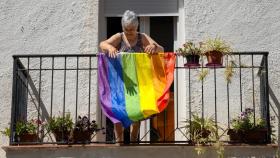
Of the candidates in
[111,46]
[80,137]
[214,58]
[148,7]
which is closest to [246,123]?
[214,58]

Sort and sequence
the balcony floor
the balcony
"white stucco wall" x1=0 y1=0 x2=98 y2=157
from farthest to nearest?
"white stucco wall" x1=0 y1=0 x2=98 y2=157, the balcony, the balcony floor

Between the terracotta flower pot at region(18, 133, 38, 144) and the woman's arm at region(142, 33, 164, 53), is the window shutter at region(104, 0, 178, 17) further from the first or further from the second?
the terracotta flower pot at region(18, 133, 38, 144)

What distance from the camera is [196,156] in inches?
320

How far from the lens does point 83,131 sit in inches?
330

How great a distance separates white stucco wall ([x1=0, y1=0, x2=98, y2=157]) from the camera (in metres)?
9.77

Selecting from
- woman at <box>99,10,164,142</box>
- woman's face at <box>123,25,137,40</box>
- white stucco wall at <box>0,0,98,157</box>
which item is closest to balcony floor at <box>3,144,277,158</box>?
woman at <box>99,10,164,142</box>

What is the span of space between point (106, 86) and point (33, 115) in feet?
5.74

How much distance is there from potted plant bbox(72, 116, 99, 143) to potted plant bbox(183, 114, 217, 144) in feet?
4.49

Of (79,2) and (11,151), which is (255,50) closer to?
(79,2)

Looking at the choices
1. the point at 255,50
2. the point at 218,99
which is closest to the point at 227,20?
the point at 255,50

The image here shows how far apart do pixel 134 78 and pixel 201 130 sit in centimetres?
116

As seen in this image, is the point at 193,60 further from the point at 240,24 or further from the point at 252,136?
the point at 240,24

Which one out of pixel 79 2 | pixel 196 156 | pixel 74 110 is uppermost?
pixel 79 2

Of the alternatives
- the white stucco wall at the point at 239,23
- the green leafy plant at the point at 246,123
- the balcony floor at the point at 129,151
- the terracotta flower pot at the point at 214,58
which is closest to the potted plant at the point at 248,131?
the green leafy plant at the point at 246,123
